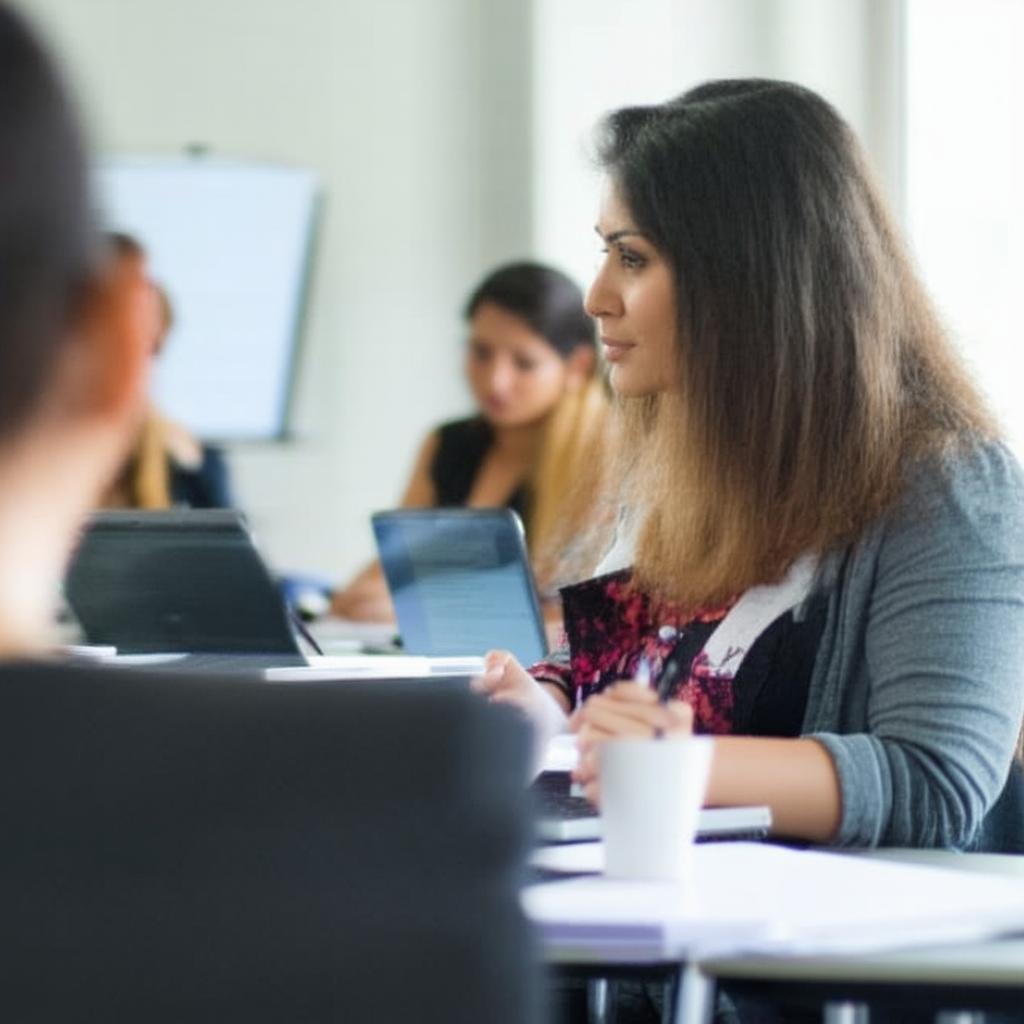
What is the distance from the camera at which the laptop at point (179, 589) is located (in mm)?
2631

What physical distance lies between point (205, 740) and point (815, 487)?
1247 mm

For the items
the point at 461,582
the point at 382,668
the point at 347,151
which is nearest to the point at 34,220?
the point at 382,668

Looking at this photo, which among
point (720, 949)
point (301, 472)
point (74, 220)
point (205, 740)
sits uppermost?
point (74, 220)

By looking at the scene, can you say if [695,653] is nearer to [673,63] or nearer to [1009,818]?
[1009,818]

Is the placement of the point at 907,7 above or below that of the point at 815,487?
above

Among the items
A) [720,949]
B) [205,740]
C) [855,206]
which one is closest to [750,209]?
[855,206]

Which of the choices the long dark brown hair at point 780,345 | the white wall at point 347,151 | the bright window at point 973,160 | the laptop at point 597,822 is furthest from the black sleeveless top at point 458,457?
the laptop at point 597,822

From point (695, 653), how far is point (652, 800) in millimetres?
608

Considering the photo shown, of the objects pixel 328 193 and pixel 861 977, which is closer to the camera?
pixel 861 977

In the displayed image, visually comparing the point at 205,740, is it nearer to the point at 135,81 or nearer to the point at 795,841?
the point at 795,841

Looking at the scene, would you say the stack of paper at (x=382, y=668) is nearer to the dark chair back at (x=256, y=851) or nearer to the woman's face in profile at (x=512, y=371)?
Result: the dark chair back at (x=256, y=851)

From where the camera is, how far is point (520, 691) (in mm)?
2010

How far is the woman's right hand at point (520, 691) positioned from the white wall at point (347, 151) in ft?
14.5

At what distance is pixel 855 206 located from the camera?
1.99 metres
